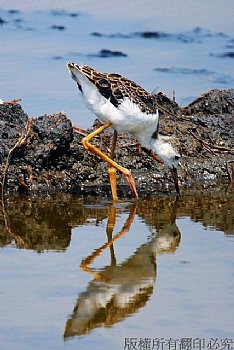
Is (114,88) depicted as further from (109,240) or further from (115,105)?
(109,240)

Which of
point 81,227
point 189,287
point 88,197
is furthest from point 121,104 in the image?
point 189,287

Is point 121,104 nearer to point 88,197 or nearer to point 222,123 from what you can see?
point 88,197

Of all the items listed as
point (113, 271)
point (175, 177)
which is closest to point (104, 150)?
point (175, 177)

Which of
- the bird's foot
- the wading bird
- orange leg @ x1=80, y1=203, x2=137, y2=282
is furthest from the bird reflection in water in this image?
the wading bird

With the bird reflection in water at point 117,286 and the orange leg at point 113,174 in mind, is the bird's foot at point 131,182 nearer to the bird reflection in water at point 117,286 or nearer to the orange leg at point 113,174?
the orange leg at point 113,174

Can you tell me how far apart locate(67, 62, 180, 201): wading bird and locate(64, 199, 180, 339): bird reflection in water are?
2176 mm

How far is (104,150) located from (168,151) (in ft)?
3.51

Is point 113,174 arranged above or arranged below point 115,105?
below

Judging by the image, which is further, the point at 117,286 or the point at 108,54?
the point at 108,54

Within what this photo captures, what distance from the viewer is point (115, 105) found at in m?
10.3

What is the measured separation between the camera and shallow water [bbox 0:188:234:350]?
5762 millimetres

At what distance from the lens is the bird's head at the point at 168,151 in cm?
1082

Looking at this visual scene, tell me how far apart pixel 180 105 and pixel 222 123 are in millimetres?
1218

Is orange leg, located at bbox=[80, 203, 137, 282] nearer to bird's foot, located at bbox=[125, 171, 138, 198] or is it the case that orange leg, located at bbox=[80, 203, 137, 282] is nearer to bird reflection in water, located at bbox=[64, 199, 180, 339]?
bird reflection in water, located at bbox=[64, 199, 180, 339]
